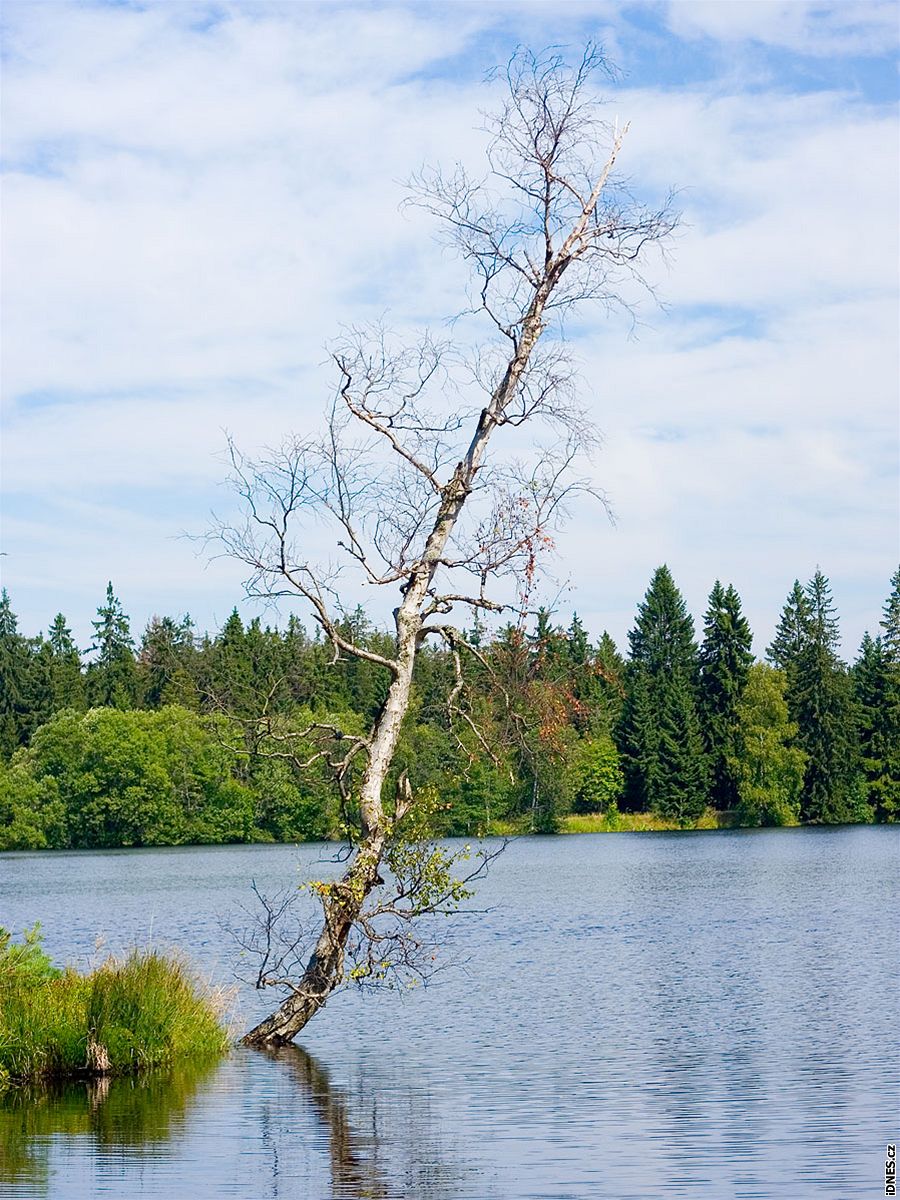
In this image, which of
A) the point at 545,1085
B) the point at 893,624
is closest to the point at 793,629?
the point at 893,624

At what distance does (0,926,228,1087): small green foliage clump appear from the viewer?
1691 cm

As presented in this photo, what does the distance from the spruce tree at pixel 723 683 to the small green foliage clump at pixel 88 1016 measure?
91859 millimetres

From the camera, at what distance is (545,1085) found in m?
18.2

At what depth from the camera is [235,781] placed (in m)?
103

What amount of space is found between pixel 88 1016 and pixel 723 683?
9444 centimetres

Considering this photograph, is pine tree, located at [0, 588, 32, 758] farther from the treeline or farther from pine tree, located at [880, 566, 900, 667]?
pine tree, located at [880, 566, 900, 667]

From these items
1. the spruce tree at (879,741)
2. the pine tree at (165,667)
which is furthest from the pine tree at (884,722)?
the pine tree at (165,667)

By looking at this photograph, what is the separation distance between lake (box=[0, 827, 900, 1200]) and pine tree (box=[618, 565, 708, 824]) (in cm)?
6400

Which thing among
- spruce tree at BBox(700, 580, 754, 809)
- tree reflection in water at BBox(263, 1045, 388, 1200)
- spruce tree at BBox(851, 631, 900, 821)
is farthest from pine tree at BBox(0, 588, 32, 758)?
tree reflection in water at BBox(263, 1045, 388, 1200)

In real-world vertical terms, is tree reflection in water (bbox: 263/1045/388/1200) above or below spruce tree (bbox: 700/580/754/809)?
below

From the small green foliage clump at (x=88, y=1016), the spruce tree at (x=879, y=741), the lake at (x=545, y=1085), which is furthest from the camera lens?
the spruce tree at (x=879, y=741)

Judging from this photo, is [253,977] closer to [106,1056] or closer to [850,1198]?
[106,1056]

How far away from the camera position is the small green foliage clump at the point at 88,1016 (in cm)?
1691

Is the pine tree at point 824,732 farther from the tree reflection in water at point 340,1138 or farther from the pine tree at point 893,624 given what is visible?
the tree reflection in water at point 340,1138
